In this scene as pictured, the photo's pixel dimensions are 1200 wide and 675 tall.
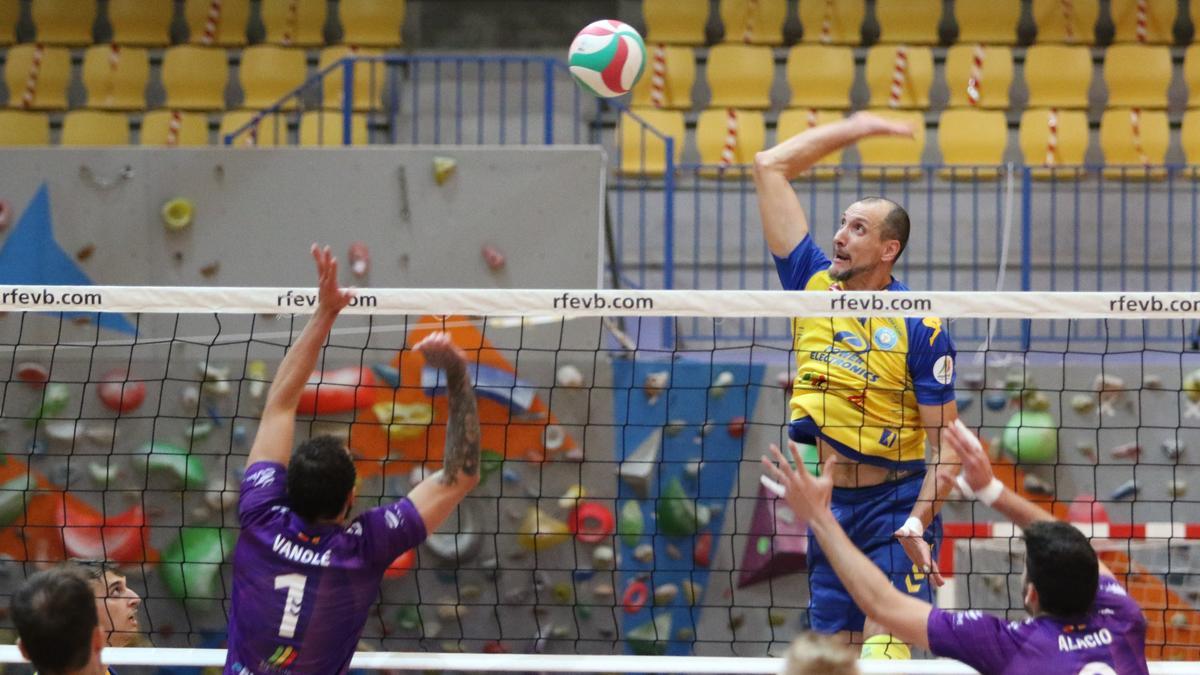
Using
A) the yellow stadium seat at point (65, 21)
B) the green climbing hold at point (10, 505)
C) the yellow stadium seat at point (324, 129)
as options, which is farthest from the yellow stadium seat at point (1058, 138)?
the yellow stadium seat at point (65, 21)

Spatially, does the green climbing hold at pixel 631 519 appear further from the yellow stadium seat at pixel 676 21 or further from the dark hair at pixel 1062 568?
the dark hair at pixel 1062 568

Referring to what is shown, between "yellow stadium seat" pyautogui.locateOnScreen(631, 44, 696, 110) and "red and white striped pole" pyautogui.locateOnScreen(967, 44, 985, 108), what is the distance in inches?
101

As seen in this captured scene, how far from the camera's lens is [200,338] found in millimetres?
9508

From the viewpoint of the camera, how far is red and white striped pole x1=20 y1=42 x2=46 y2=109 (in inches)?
515

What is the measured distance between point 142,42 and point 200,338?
542 centimetres

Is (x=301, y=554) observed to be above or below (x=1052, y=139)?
below

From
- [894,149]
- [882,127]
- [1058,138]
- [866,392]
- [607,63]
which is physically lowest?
[866,392]

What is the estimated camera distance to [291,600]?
3.88m

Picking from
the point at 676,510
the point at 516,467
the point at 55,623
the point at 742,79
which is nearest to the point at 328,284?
the point at 55,623

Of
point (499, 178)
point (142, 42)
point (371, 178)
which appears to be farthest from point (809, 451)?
point (142, 42)

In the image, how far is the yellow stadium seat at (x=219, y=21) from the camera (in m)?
13.6

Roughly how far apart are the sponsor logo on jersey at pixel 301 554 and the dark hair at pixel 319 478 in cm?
10

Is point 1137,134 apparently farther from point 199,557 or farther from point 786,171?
point 199,557

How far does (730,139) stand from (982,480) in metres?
8.82
